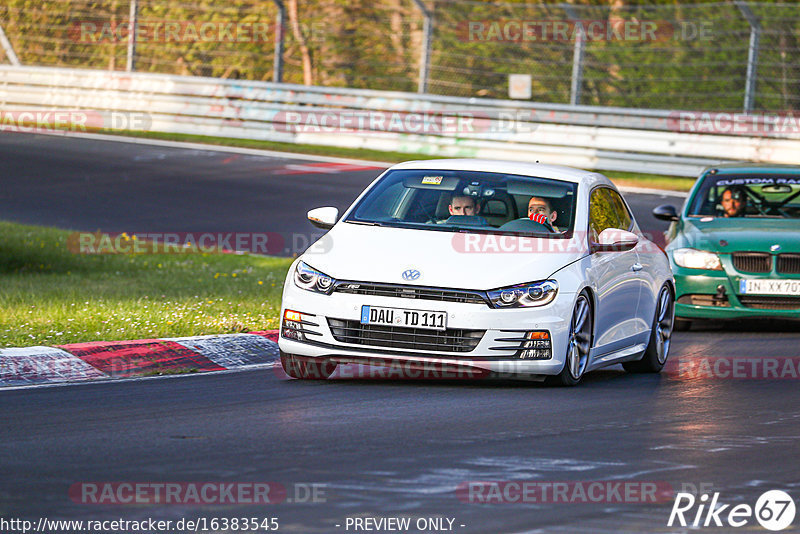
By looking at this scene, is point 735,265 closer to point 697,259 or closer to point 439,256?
point 697,259

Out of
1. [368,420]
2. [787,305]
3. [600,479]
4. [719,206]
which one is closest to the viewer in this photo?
[600,479]

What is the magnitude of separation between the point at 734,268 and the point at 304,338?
5737 millimetres

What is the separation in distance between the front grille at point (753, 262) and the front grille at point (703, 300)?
32 cm

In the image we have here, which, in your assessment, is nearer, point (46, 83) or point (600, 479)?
point (600, 479)

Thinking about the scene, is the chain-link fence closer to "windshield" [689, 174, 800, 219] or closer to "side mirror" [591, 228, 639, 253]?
"windshield" [689, 174, 800, 219]

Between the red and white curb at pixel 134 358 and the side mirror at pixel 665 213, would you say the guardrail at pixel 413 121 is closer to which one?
the side mirror at pixel 665 213

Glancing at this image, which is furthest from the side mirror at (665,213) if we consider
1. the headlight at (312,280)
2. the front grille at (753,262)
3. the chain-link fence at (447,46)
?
the chain-link fence at (447,46)

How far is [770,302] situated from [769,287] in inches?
5.8

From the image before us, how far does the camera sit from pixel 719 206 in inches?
591

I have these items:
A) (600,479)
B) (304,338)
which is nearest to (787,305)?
(304,338)

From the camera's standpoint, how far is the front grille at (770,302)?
45.7 ft

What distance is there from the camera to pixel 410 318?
934 centimetres

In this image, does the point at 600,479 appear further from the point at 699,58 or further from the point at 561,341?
the point at 699,58

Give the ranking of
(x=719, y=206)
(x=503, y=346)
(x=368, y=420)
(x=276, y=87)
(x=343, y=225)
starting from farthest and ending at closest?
(x=276, y=87) → (x=719, y=206) → (x=343, y=225) → (x=503, y=346) → (x=368, y=420)
